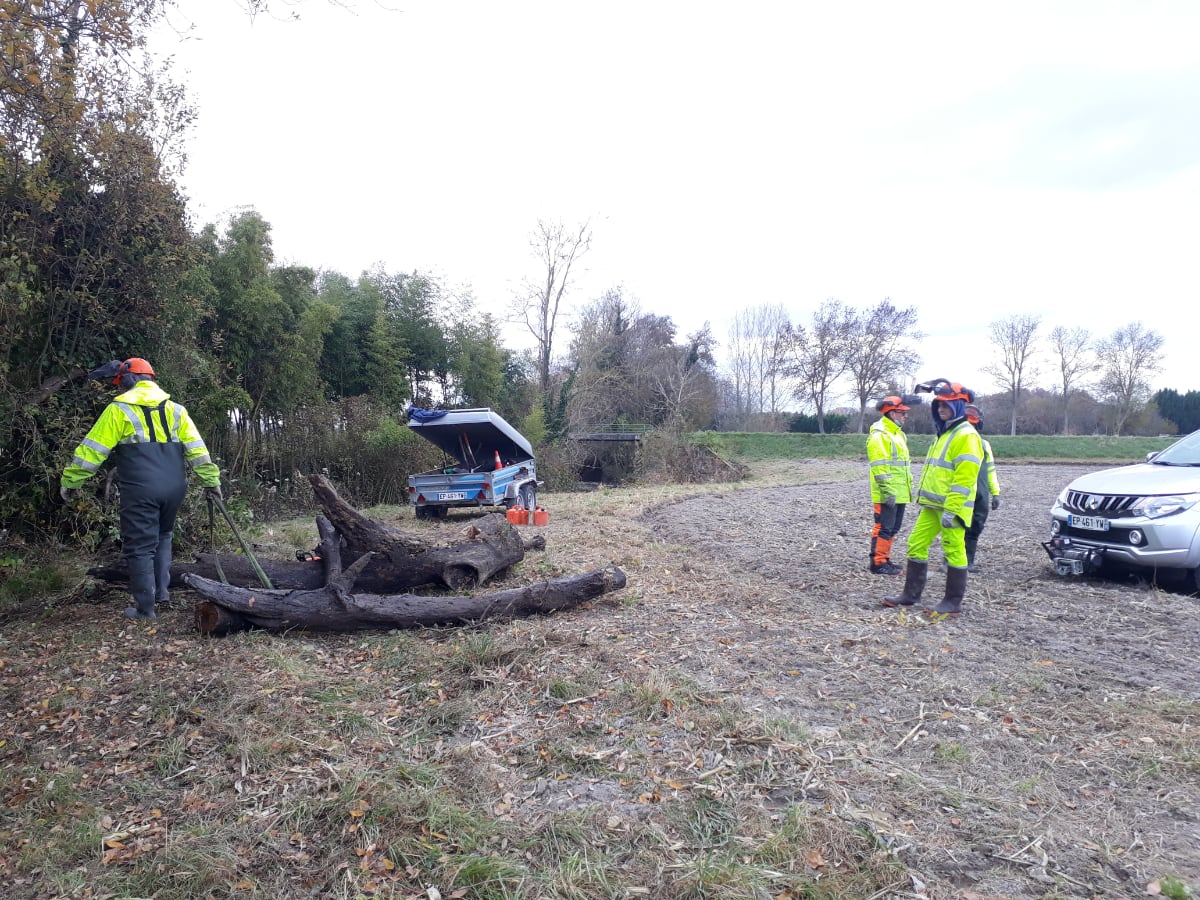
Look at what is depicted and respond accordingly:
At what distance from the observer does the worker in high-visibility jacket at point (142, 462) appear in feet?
17.6

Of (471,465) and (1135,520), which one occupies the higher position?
(471,465)

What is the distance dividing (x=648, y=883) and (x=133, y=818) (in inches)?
86.1

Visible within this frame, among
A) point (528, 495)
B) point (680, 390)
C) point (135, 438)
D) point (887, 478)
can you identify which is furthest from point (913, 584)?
point (680, 390)

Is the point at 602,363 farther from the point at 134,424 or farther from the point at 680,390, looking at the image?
the point at 134,424

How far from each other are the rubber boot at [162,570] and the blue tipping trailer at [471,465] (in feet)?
21.0

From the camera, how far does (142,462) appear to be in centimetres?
548

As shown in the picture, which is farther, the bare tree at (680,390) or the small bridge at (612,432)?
the bare tree at (680,390)

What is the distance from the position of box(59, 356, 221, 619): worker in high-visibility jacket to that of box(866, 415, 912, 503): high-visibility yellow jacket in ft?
20.8

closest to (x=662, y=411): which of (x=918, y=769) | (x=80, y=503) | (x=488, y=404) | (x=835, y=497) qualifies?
(x=488, y=404)

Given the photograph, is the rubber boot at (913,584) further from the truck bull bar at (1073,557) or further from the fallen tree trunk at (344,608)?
the fallen tree trunk at (344,608)

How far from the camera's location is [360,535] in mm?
5961

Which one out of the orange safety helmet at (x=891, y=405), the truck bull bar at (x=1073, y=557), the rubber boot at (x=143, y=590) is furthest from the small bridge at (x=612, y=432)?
the rubber boot at (x=143, y=590)

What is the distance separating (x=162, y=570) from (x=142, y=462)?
3.10 ft

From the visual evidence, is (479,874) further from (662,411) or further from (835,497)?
(662,411)
